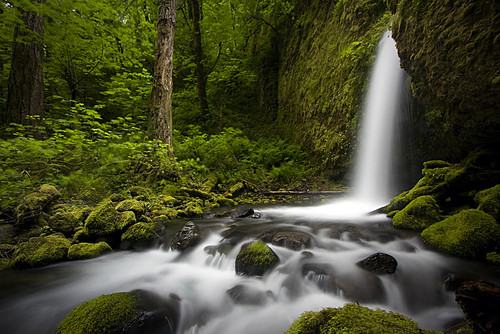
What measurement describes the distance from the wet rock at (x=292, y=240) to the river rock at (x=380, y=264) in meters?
0.91

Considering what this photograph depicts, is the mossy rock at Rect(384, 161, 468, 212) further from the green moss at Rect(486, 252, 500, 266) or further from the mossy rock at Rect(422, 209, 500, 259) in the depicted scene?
the green moss at Rect(486, 252, 500, 266)

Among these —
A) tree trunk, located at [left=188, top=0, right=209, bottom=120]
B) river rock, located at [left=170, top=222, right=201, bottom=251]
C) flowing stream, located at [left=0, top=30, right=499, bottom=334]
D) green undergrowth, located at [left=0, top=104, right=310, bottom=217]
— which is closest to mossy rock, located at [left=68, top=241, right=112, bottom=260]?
flowing stream, located at [left=0, top=30, right=499, bottom=334]

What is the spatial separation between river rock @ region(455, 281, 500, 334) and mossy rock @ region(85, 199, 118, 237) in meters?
4.27

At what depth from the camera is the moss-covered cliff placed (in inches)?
281

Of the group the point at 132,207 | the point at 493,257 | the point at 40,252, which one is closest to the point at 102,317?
the point at 40,252

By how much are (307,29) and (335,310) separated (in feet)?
39.0

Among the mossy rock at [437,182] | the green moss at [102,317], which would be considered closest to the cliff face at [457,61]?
the mossy rock at [437,182]

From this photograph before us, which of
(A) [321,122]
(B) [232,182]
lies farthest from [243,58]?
(B) [232,182]

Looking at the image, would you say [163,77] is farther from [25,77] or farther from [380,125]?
[380,125]

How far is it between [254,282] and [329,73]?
26.4ft

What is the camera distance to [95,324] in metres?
1.82

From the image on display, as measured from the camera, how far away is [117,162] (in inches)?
220

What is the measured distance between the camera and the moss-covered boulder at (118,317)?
1.83 m

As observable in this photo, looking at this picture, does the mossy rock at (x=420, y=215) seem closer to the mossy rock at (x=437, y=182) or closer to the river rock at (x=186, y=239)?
the mossy rock at (x=437, y=182)
